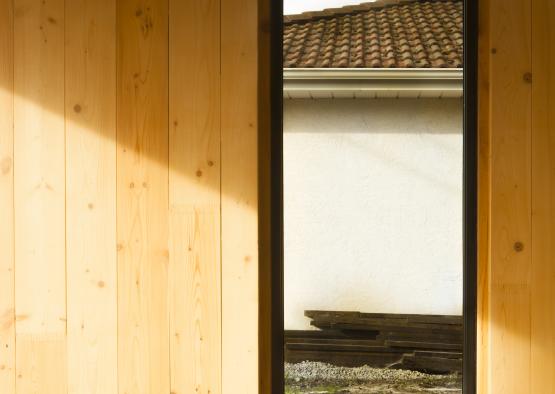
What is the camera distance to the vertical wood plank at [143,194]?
2.12 m

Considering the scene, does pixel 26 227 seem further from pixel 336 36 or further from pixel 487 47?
pixel 487 47

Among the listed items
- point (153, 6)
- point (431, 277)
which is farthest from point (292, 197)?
point (153, 6)

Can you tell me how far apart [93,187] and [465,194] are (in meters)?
1.31

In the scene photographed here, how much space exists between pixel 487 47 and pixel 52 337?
1.82 m

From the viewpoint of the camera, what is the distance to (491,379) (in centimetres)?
204

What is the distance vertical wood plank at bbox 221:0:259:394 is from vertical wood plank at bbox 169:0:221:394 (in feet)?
0.10

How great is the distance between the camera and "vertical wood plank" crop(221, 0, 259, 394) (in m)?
2.08

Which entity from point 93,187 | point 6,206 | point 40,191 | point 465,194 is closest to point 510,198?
point 465,194

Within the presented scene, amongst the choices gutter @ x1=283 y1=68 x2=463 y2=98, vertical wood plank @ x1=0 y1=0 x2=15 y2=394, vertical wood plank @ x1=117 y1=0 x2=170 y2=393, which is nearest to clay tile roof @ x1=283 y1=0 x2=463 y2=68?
gutter @ x1=283 y1=68 x2=463 y2=98

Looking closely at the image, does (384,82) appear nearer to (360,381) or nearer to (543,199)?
(543,199)

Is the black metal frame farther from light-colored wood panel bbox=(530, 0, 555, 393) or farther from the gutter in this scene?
light-colored wood panel bbox=(530, 0, 555, 393)

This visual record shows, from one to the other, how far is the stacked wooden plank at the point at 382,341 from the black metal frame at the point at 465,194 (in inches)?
1.7

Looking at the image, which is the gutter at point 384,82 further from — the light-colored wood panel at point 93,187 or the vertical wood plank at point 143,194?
the light-colored wood panel at point 93,187

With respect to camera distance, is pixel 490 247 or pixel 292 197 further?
pixel 292 197
